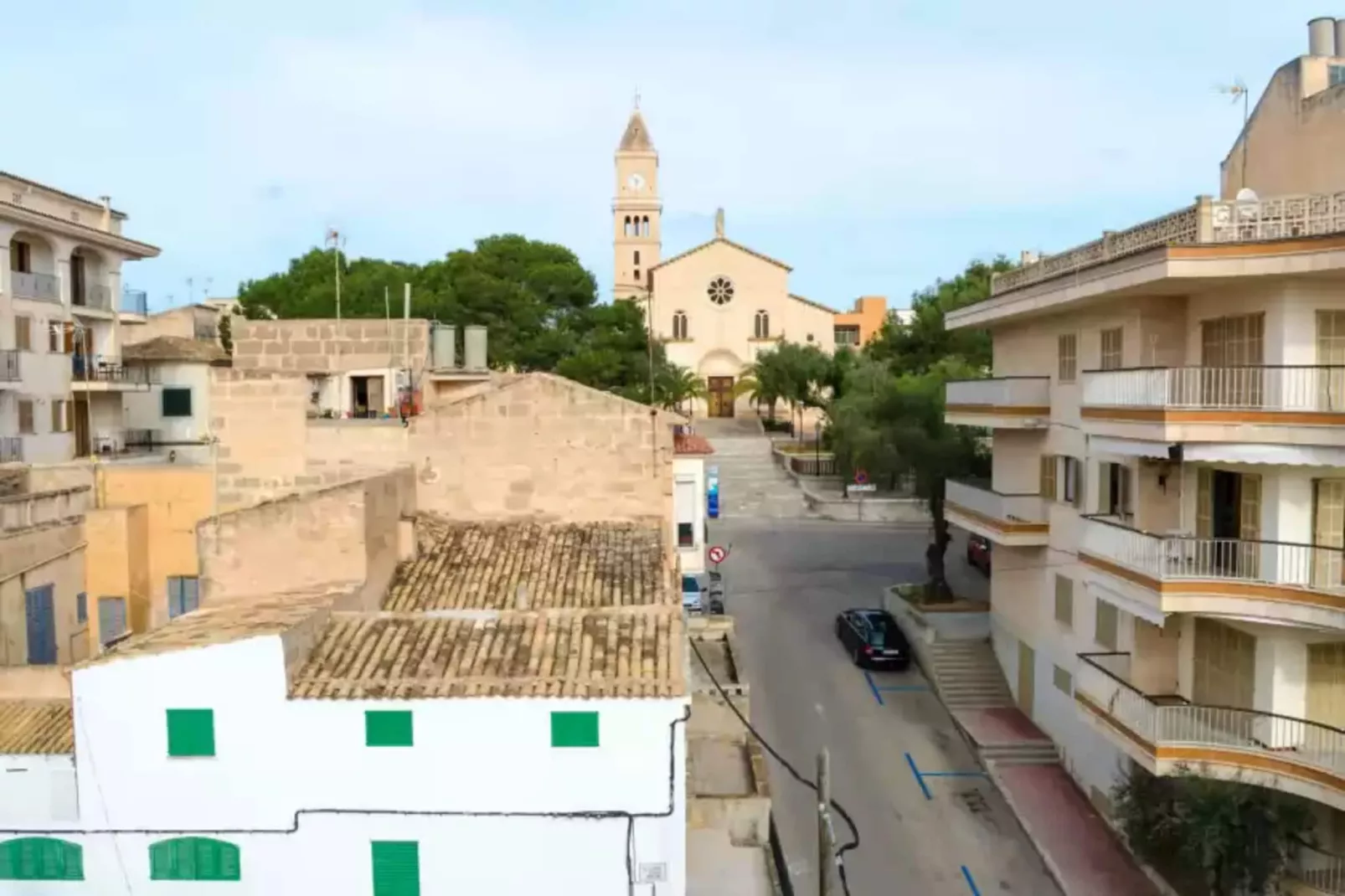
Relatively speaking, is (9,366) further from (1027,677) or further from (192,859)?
(1027,677)

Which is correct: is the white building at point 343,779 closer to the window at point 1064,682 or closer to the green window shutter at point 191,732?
the green window shutter at point 191,732

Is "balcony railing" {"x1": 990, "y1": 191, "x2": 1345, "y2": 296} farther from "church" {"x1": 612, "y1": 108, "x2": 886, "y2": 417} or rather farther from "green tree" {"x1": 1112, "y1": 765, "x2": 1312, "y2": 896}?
"church" {"x1": 612, "y1": 108, "x2": 886, "y2": 417}

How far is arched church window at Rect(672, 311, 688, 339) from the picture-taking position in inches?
2803

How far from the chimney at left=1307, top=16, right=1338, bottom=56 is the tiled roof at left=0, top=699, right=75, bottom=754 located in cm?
2027

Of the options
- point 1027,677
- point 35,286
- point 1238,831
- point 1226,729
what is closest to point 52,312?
point 35,286

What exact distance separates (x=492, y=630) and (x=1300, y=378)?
11200 millimetres

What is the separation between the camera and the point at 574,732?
12461 mm

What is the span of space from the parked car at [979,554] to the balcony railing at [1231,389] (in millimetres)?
19520

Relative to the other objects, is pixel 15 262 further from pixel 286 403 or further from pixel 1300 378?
pixel 1300 378

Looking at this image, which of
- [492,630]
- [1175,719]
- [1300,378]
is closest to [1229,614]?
[1175,719]

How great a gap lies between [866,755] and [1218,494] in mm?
9422

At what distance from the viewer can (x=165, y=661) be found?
480 inches

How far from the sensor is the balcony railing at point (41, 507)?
17.3 m

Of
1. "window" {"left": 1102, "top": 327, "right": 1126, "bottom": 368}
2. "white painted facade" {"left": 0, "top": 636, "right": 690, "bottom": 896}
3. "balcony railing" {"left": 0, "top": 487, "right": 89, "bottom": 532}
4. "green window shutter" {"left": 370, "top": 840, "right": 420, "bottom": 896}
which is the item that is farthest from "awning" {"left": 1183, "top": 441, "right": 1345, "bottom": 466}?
"balcony railing" {"left": 0, "top": 487, "right": 89, "bottom": 532}
